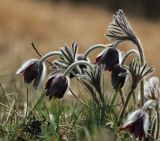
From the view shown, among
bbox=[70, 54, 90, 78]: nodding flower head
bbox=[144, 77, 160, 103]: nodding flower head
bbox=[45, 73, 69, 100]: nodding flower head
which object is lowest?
bbox=[144, 77, 160, 103]: nodding flower head

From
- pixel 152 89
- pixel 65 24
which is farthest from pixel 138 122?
pixel 65 24

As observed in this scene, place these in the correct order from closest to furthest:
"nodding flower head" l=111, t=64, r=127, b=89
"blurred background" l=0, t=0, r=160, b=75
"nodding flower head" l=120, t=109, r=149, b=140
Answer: "nodding flower head" l=120, t=109, r=149, b=140, "nodding flower head" l=111, t=64, r=127, b=89, "blurred background" l=0, t=0, r=160, b=75

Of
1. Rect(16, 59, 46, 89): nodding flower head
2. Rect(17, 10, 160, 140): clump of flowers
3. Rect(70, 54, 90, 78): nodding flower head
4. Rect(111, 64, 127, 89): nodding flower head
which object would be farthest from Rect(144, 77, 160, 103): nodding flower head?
Rect(16, 59, 46, 89): nodding flower head

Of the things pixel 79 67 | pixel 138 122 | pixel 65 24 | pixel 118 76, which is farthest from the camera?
pixel 65 24

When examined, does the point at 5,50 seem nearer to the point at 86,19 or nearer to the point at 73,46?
the point at 73,46

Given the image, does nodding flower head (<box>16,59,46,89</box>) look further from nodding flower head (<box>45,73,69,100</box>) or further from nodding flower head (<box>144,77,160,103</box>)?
nodding flower head (<box>144,77,160,103</box>)

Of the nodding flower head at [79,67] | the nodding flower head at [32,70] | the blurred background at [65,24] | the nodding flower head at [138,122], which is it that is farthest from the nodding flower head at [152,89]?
the blurred background at [65,24]

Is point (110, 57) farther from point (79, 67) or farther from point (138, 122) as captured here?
point (138, 122)
